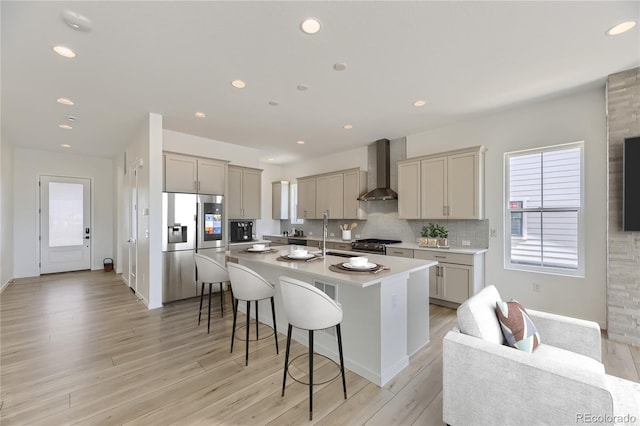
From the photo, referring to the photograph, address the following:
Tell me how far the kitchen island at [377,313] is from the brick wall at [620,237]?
208 cm

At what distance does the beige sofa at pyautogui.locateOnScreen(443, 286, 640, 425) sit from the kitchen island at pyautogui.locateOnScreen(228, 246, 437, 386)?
58cm

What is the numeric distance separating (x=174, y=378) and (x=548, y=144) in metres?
5.03

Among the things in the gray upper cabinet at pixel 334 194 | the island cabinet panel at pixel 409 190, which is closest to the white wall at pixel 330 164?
the gray upper cabinet at pixel 334 194

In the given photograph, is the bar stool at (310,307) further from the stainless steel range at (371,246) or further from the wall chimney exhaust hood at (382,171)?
the wall chimney exhaust hood at (382,171)

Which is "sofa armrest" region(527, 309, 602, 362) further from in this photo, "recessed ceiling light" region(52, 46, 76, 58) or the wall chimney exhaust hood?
"recessed ceiling light" region(52, 46, 76, 58)

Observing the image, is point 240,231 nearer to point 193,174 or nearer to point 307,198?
point 193,174

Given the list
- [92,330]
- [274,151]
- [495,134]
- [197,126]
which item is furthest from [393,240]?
[92,330]

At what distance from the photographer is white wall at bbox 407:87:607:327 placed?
3219 mm

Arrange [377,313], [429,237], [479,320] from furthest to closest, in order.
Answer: [429,237], [377,313], [479,320]

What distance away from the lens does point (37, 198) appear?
599 cm

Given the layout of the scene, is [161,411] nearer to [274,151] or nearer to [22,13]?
[22,13]

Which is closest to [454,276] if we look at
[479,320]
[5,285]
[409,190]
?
[409,190]

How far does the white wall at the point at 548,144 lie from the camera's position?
3.22 m

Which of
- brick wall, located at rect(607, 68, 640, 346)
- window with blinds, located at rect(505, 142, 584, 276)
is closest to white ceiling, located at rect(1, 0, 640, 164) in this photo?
brick wall, located at rect(607, 68, 640, 346)
